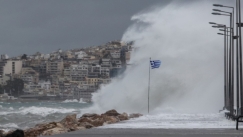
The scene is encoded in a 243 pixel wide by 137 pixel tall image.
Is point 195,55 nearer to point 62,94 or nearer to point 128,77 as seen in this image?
point 128,77

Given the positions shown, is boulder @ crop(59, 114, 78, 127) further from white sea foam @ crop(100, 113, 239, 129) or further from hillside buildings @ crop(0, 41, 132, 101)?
hillside buildings @ crop(0, 41, 132, 101)

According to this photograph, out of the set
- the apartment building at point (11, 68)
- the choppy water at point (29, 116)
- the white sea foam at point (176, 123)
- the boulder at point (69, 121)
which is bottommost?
the choppy water at point (29, 116)

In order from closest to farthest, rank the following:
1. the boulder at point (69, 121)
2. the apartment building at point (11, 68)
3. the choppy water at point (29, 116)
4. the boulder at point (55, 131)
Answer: the boulder at point (55, 131), the boulder at point (69, 121), the choppy water at point (29, 116), the apartment building at point (11, 68)

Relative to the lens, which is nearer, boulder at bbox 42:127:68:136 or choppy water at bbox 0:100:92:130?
boulder at bbox 42:127:68:136

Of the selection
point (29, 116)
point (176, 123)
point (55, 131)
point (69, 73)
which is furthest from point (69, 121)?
point (69, 73)

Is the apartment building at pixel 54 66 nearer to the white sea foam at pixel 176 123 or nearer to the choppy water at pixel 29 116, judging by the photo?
the choppy water at pixel 29 116

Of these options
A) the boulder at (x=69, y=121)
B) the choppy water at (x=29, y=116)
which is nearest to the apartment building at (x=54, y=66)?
the choppy water at (x=29, y=116)

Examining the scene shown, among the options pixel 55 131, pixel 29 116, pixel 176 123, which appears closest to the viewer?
pixel 55 131

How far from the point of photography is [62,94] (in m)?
170

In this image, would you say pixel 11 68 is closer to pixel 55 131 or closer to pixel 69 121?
pixel 69 121

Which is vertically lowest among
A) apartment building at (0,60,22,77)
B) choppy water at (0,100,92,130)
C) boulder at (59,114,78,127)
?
choppy water at (0,100,92,130)

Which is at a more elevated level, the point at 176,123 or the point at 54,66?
the point at 54,66

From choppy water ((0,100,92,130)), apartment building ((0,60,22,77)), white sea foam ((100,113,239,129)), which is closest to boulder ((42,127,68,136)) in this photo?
white sea foam ((100,113,239,129))

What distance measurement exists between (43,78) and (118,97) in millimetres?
128696
